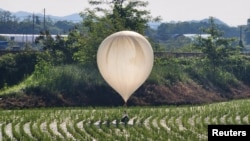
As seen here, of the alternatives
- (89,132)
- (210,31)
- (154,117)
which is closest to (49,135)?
(89,132)

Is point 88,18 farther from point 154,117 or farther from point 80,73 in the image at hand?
point 154,117

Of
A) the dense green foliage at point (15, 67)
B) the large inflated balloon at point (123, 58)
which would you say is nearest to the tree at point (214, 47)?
the dense green foliage at point (15, 67)

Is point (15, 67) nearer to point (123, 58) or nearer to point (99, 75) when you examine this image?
point (99, 75)

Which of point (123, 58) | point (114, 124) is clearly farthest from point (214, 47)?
point (114, 124)

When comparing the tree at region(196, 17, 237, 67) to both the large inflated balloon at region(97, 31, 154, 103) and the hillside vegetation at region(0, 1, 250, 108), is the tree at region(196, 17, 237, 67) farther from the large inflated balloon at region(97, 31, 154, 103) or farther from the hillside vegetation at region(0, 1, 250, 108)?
the large inflated balloon at region(97, 31, 154, 103)

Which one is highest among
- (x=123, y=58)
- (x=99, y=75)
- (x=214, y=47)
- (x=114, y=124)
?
(x=123, y=58)
